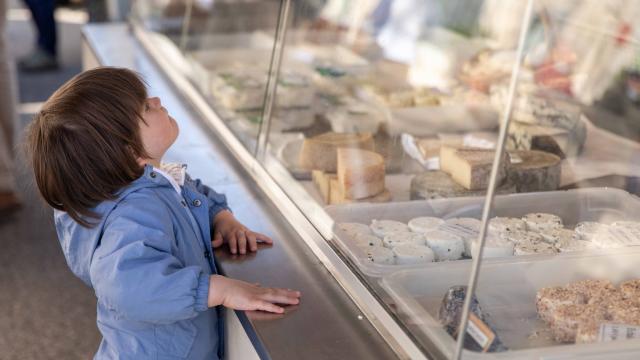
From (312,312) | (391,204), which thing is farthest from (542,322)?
(391,204)

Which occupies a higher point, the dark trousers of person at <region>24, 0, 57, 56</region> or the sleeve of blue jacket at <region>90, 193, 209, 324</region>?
the sleeve of blue jacket at <region>90, 193, 209, 324</region>

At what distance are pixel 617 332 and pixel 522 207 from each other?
19.8 inches

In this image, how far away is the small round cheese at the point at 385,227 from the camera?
1486 millimetres

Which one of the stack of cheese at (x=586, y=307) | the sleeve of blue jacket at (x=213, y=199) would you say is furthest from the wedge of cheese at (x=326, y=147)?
the stack of cheese at (x=586, y=307)

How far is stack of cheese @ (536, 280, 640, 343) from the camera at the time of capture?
1.14m

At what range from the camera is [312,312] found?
4.18ft

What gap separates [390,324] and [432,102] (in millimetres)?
1281

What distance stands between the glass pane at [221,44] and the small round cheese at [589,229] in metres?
1.02

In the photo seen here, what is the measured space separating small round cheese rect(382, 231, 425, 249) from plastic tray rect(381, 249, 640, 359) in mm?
160

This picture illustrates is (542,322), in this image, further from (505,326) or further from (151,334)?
(151,334)

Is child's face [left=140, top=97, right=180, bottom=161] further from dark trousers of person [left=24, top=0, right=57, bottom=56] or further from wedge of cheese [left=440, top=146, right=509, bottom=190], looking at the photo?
dark trousers of person [left=24, top=0, right=57, bottom=56]

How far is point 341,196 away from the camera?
168 centimetres

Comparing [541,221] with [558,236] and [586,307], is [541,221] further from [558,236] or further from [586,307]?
[586,307]

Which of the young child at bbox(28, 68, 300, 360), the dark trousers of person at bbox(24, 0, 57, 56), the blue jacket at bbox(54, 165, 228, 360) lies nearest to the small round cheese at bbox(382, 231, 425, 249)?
the young child at bbox(28, 68, 300, 360)
